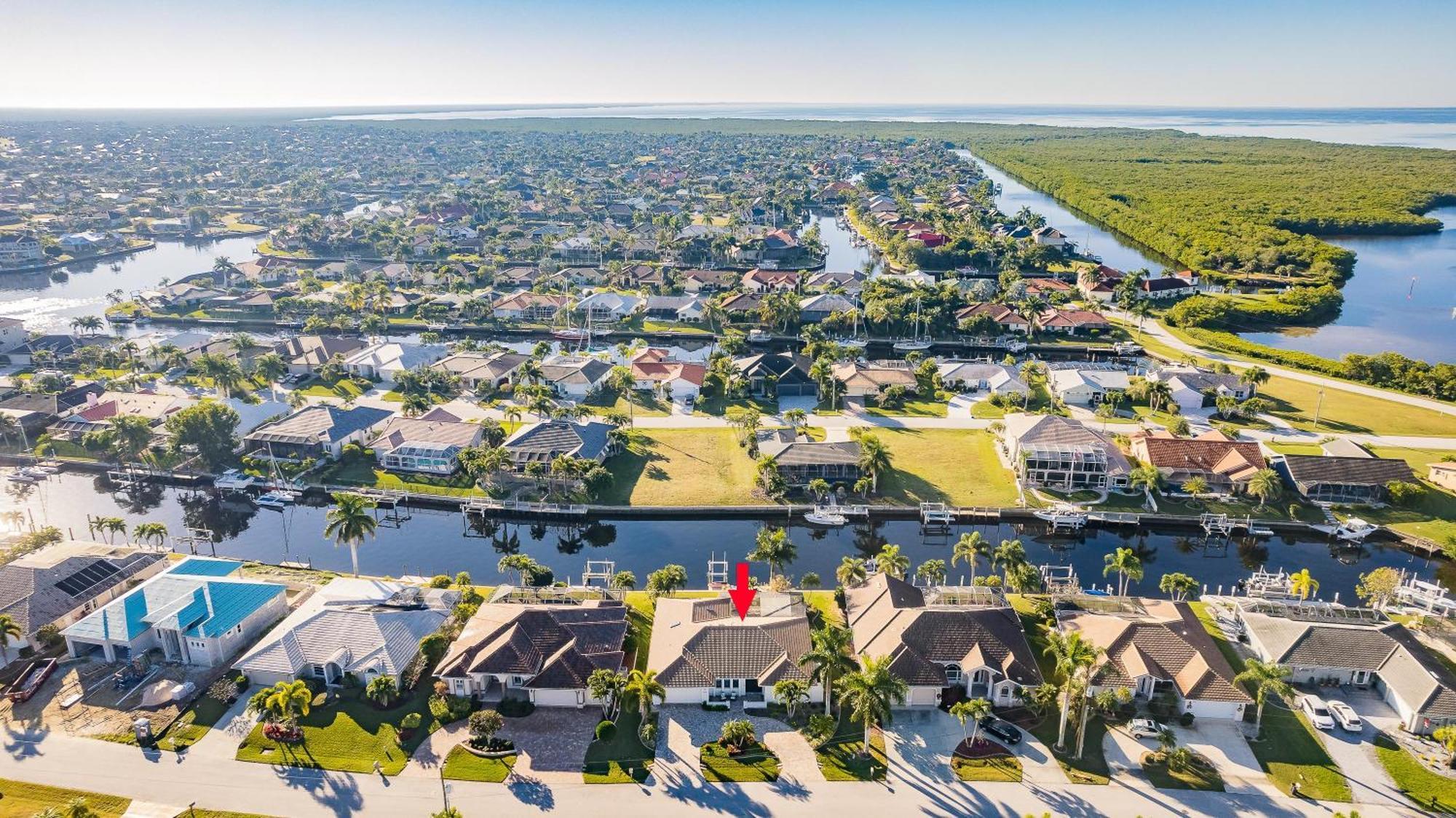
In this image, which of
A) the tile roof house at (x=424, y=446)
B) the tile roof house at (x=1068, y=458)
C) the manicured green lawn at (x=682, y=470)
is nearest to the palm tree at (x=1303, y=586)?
the tile roof house at (x=1068, y=458)

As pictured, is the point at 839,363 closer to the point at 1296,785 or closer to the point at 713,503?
the point at 713,503

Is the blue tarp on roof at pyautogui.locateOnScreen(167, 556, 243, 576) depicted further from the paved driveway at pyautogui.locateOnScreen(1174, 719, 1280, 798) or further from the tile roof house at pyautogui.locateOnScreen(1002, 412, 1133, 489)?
the tile roof house at pyautogui.locateOnScreen(1002, 412, 1133, 489)

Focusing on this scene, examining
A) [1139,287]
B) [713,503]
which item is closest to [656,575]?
[713,503]

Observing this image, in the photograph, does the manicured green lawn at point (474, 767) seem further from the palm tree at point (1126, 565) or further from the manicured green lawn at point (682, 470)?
the palm tree at point (1126, 565)

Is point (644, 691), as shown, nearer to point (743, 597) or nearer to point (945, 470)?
point (743, 597)

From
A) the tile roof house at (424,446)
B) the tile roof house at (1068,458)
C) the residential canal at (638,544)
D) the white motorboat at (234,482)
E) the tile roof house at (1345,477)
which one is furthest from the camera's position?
the tile roof house at (424,446)

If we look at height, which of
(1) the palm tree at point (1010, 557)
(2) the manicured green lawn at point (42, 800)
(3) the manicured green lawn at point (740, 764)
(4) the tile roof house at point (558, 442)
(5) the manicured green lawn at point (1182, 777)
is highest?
(4) the tile roof house at point (558, 442)

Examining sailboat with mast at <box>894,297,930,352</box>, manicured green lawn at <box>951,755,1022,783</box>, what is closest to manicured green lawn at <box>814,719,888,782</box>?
manicured green lawn at <box>951,755,1022,783</box>
